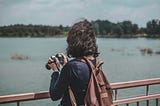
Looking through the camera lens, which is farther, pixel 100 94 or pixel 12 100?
pixel 12 100

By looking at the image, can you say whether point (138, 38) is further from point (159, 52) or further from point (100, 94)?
point (100, 94)

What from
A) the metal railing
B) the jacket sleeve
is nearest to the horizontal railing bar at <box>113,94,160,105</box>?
the metal railing

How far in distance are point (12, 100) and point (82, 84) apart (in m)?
0.68

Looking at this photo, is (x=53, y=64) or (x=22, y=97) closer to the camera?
(x=53, y=64)

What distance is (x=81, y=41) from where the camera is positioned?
2.60m

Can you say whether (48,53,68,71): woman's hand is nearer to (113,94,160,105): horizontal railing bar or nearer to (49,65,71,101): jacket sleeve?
(49,65,71,101): jacket sleeve

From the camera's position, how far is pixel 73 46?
8.52 ft

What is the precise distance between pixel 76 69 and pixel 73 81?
0.09 m

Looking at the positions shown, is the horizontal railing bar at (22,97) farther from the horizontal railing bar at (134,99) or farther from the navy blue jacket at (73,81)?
the horizontal railing bar at (134,99)

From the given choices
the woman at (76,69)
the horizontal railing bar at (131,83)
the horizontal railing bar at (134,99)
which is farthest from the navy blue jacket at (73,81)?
the horizontal railing bar at (134,99)

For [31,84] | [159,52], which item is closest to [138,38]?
[159,52]

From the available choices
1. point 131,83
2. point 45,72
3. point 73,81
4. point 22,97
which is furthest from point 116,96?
point 45,72

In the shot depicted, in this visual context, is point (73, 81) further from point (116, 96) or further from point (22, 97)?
point (116, 96)

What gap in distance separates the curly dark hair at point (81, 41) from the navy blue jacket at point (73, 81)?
69 millimetres
